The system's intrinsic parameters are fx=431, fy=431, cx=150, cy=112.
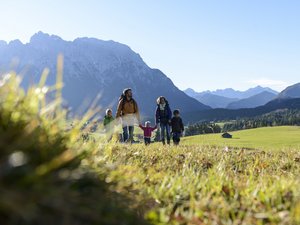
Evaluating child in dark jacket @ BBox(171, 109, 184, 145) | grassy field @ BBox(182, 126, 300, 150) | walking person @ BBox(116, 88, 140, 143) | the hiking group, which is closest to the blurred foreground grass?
grassy field @ BBox(182, 126, 300, 150)

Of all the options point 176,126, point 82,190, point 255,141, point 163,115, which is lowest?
point 255,141

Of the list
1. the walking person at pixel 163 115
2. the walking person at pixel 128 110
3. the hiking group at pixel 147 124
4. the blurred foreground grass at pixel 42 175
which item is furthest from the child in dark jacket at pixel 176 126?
the blurred foreground grass at pixel 42 175

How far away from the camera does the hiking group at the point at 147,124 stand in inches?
731

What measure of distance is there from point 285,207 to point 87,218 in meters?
2.04

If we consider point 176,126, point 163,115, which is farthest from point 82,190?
point 176,126

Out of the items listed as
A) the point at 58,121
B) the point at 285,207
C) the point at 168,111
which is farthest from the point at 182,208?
the point at 168,111

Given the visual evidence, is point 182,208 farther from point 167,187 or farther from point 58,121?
point 58,121

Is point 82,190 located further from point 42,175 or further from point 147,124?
point 147,124

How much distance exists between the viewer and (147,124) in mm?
25906

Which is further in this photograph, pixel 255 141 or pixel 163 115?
pixel 255 141

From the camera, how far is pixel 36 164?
2.79 meters

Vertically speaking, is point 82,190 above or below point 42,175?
below

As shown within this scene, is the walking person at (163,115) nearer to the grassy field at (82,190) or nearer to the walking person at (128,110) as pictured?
the walking person at (128,110)

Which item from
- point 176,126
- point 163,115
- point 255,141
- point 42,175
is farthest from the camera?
point 255,141
